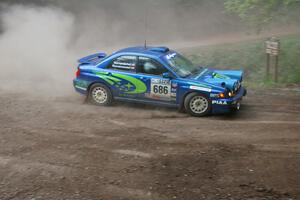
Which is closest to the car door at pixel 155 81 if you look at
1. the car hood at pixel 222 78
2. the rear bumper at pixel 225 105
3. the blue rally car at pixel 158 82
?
the blue rally car at pixel 158 82

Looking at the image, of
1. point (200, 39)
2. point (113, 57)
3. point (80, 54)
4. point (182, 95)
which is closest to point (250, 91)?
point (182, 95)

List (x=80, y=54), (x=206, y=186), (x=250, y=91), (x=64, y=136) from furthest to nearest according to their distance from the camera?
(x=80, y=54)
(x=250, y=91)
(x=64, y=136)
(x=206, y=186)

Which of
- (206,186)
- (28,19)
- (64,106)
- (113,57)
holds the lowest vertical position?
(206,186)

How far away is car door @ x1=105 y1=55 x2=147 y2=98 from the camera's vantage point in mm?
10094

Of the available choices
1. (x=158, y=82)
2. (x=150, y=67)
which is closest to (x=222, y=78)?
(x=158, y=82)

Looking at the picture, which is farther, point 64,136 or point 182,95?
point 182,95

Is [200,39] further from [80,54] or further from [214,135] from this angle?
[214,135]

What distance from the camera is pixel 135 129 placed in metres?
8.52

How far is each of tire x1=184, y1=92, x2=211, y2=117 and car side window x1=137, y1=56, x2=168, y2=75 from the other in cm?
88

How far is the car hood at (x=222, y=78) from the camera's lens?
9.48 m

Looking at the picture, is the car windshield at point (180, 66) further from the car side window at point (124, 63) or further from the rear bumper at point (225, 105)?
the rear bumper at point (225, 105)

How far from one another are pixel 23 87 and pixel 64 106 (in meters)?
2.85

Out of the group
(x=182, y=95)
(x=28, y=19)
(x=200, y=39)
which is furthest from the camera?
(x=200, y=39)

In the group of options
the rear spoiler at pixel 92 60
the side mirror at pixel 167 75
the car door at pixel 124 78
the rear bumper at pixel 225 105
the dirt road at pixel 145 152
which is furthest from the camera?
the rear spoiler at pixel 92 60
